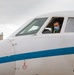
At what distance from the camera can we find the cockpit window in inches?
425

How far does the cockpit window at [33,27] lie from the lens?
10.8 meters

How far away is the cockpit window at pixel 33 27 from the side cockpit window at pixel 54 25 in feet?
0.98

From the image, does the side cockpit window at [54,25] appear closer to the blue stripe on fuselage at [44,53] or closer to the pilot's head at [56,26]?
the pilot's head at [56,26]

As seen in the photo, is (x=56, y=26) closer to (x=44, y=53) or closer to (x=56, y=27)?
(x=56, y=27)

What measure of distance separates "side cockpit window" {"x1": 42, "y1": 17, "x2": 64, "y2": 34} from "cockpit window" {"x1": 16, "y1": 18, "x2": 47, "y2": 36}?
11.8 inches

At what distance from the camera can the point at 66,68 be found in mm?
10016

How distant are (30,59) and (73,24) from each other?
7.70 feet

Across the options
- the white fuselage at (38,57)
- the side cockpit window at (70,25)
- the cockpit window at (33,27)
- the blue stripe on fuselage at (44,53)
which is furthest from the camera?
the cockpit window at (33,27)

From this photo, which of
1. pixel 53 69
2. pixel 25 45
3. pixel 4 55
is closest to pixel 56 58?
pixel 53 69

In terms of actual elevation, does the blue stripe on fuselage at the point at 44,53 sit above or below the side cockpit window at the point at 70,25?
below

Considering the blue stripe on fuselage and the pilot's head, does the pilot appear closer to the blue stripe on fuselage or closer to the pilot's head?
the pilot's head

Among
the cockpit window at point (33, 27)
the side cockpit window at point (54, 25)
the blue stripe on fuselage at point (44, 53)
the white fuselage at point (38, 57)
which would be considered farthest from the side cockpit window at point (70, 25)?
the cockpit window at point (33, 27)

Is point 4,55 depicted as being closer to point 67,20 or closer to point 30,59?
point 30,59

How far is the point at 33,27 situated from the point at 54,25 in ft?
2.93
